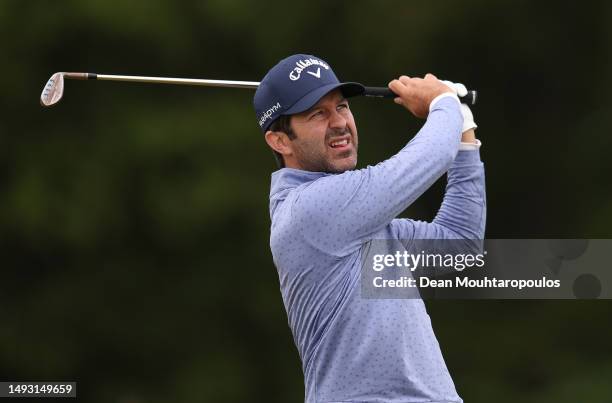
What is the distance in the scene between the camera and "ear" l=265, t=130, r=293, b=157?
255 centimetres

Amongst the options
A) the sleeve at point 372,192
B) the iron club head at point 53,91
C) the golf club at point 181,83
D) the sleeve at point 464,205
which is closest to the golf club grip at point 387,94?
the golf club at point 181,83

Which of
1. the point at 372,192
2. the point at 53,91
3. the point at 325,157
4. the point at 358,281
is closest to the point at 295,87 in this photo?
the point at 325,157

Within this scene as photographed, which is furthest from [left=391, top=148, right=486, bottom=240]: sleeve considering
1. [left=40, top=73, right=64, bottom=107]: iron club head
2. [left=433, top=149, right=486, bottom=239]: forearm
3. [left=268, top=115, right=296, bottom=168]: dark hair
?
[left=40, top=73, right=64, bottom=107]: iron club head

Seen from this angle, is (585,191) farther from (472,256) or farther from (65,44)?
(472,256)

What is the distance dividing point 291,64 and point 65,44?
3.72 metres

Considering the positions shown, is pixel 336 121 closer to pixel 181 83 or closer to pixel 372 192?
pixel 372 192

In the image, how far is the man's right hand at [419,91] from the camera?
8.05 feet

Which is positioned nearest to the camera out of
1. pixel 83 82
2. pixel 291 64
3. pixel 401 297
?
pixel 401 297

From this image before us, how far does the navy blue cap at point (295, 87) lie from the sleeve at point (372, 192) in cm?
21

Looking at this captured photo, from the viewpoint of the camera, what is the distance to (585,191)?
6062 mm

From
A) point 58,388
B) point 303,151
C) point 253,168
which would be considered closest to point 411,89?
point 303,151

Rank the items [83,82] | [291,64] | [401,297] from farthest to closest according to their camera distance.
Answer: [83,82], [291,64], [401,297]

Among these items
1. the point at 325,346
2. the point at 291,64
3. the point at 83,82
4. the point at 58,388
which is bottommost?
the point at 58,388

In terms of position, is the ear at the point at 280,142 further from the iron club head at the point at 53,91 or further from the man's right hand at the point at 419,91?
the iron club head at the point at 53,91
